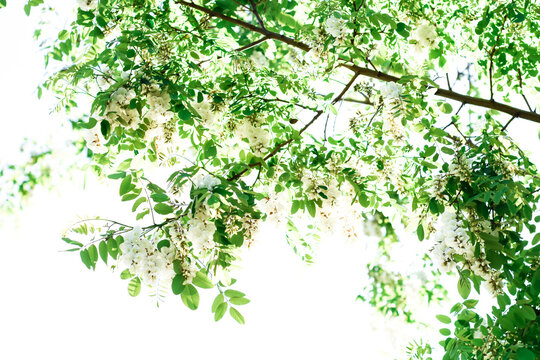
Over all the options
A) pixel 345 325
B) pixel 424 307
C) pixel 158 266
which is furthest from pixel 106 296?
pixel 158 266

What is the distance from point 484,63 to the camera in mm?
2918

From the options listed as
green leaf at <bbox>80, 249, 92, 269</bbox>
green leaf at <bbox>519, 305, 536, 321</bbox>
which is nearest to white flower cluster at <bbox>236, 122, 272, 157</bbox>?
green leaf at <bbox>80, 249, 92, 269</bbox>

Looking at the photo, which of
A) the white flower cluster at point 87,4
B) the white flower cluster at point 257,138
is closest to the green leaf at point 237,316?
the white flower cluster at point 257,138

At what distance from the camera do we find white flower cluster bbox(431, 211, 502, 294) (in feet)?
6.73

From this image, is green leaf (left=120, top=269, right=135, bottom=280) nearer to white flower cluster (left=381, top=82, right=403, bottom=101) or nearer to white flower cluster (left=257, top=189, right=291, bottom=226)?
white flower cluster (left=257, top=189, right=291, bottom=226)

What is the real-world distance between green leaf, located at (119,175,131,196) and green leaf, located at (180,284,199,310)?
41cm

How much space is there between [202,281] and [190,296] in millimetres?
64

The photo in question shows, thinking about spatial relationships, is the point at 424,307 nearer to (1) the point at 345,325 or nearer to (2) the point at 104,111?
(1) the point at 345,325

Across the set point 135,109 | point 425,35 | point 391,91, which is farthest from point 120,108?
point 425,35

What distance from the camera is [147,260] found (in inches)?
72.0

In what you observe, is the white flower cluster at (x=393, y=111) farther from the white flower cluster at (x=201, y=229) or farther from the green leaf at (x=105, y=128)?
the green leaf at (x=105, y=128)

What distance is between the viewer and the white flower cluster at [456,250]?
2.05 meters

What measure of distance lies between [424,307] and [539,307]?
132 inches

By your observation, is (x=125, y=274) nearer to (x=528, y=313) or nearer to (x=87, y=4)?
(x=87, y=4)
